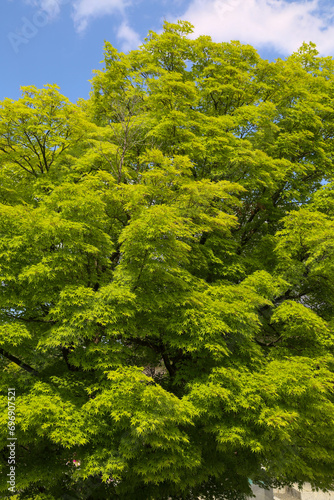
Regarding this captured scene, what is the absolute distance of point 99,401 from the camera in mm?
6938

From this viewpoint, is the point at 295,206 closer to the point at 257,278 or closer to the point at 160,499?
the point at 257,278

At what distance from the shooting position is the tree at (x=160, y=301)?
24.0 feet

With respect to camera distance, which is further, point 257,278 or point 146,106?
point 146,106

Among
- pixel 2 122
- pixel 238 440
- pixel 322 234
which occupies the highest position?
pixel 2 122

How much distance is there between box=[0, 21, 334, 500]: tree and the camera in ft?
24.0

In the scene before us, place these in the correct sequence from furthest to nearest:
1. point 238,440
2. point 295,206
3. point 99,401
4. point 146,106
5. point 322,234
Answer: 1. point 295,206
2. point 146,106
3. point 322,234
4. point 238,440
5. point 99,401

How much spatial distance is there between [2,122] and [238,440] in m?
11.8

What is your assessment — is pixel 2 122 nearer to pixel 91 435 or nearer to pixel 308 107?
pixel 91 435

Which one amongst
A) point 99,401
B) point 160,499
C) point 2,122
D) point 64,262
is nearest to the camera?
point 99,401

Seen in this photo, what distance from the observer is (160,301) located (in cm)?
862

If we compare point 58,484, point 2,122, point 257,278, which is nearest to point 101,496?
point 58,484

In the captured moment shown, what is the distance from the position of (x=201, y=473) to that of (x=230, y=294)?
4354 millimetres

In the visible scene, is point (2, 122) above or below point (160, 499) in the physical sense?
above

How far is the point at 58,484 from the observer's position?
26.4 feet
